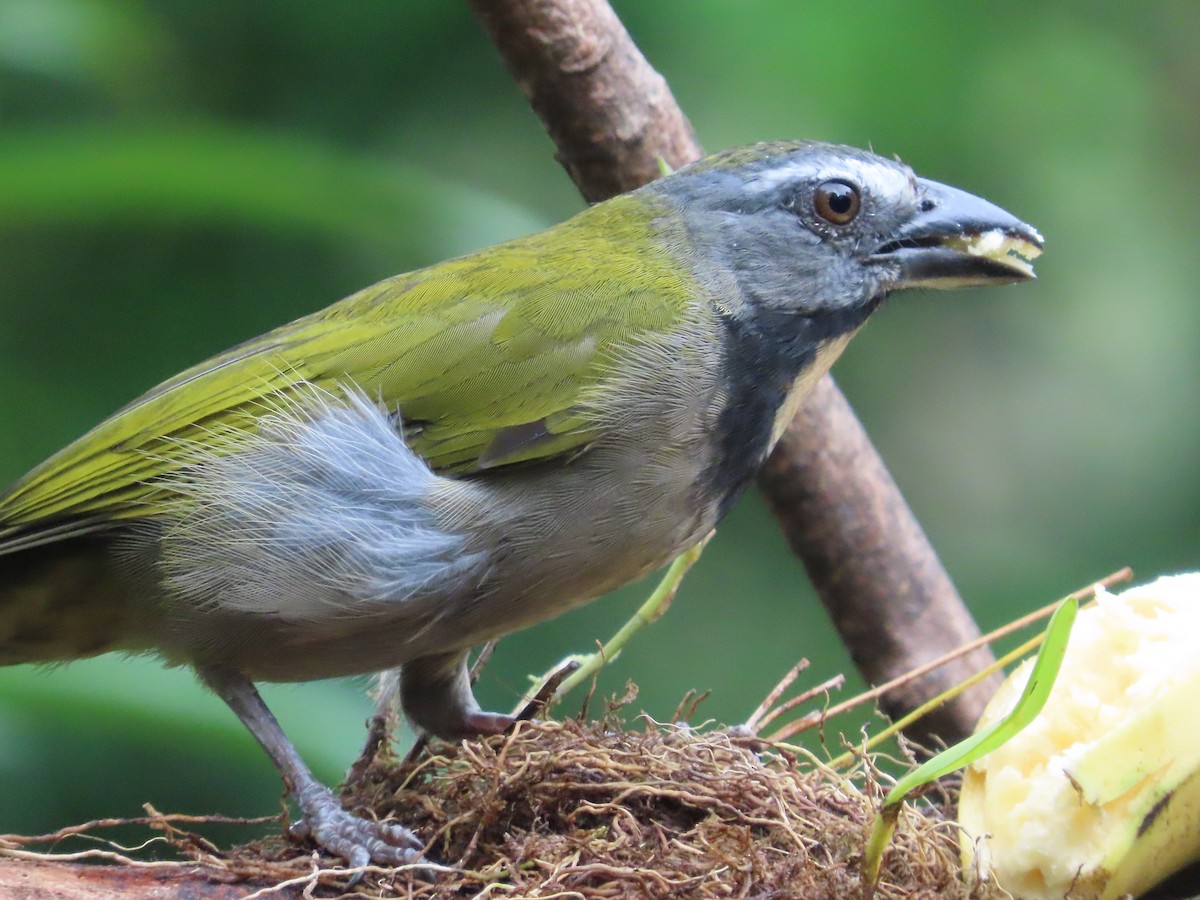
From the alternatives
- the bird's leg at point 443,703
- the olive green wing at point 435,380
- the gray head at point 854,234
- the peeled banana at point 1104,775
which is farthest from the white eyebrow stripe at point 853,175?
the bird's leg at point 443,703

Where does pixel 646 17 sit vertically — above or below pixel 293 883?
above

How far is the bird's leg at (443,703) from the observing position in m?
2.77

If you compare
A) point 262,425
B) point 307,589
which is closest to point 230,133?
point 262,425

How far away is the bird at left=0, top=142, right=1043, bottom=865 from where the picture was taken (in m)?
2.33

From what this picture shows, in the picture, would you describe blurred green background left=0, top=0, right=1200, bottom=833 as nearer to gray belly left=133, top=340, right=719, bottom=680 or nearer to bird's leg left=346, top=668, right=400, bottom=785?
bird's leg left=346, top=668, right=400, bottom=785

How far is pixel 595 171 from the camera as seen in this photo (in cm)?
311

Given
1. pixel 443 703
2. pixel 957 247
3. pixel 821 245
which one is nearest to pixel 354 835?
pixel 443 703

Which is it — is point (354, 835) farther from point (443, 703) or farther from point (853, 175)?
point (853, 175)

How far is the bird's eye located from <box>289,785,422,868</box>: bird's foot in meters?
1.51

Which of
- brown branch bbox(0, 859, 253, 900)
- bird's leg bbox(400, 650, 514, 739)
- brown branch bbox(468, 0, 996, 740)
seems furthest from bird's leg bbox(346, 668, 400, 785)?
brown branch bbox(468, 0, 996, 740)

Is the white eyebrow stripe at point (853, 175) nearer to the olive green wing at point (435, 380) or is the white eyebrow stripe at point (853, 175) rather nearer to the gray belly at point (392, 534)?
the olive green wing at point (435, 380)

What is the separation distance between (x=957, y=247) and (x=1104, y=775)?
1.25 meters

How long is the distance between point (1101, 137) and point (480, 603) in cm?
414

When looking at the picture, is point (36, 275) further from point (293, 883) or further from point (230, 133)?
point (293, 883)
